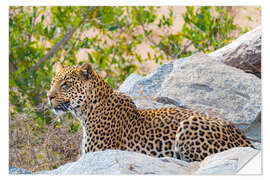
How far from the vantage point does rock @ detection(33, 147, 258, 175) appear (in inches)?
183

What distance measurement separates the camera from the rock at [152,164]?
183 inches

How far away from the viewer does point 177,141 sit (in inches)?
206

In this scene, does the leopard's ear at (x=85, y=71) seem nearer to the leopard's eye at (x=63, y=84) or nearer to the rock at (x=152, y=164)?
the leopard's eye at (x=63, y=84)

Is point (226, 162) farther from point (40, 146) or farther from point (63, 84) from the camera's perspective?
point (40, 146)

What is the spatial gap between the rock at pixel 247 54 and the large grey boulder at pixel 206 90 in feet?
0.72

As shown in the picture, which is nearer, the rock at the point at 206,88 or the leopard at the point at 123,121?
the leopard at the point at 123,121

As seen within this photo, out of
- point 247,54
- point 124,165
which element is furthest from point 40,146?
point 247,54

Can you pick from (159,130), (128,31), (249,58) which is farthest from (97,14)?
(159,130)

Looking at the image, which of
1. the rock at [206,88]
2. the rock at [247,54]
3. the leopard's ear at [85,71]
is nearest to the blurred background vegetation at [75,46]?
the rock at [247,54]

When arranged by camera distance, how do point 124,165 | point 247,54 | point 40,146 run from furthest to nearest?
point 247,54
point 40,146
point 124,165

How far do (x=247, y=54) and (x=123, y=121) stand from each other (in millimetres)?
2369

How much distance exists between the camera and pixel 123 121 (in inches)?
217

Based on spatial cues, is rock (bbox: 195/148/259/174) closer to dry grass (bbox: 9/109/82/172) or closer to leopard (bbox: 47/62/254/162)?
leopard (bbox: 47/62/254/162)
